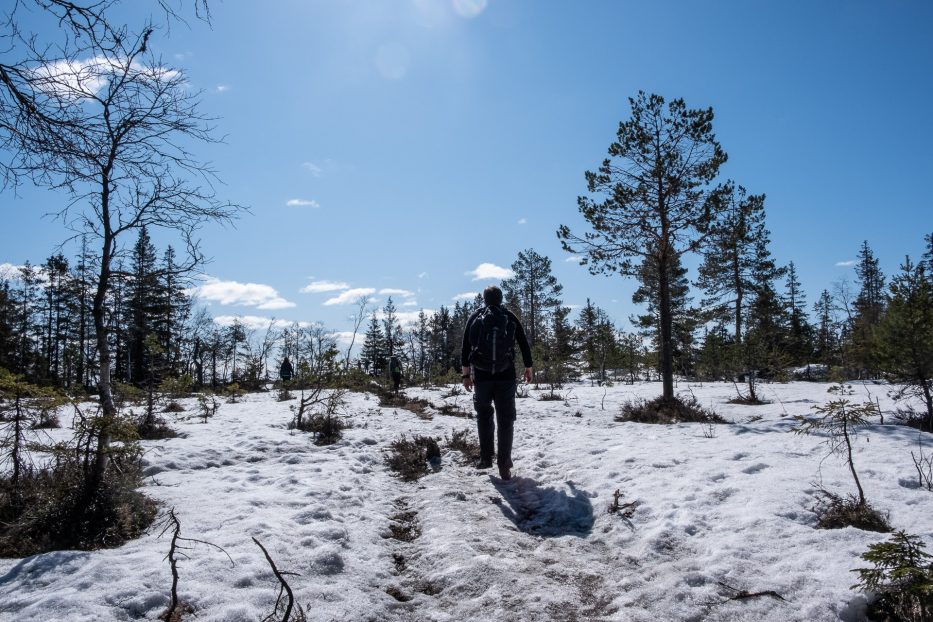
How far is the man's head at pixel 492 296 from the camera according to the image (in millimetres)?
5595

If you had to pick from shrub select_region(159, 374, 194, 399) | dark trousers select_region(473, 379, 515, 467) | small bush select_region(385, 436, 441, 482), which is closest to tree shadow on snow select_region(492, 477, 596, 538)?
dark trousers select_region(473, 379, 515, 467)

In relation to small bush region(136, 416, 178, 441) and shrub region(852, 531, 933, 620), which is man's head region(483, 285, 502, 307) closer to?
shrub region(852, 531, 933, 620)

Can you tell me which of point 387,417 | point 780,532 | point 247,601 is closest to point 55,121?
point 247,601

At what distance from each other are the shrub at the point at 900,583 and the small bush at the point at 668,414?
643cm


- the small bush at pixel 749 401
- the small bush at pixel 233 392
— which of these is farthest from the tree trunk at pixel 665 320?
the small bush at pixel 233 392

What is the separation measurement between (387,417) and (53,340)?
4428 cm

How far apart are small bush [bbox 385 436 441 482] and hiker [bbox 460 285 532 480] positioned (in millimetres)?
1071

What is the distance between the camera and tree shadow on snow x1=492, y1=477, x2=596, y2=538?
12.4 feet

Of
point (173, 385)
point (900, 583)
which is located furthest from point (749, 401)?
point (173, 385)

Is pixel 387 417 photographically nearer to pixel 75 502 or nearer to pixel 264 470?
pixel 264 470

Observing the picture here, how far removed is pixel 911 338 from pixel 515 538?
724 centimetres

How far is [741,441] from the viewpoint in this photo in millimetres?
5789

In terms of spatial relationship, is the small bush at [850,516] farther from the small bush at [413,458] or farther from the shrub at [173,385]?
the shrub at [173,385]

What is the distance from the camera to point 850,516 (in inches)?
121
